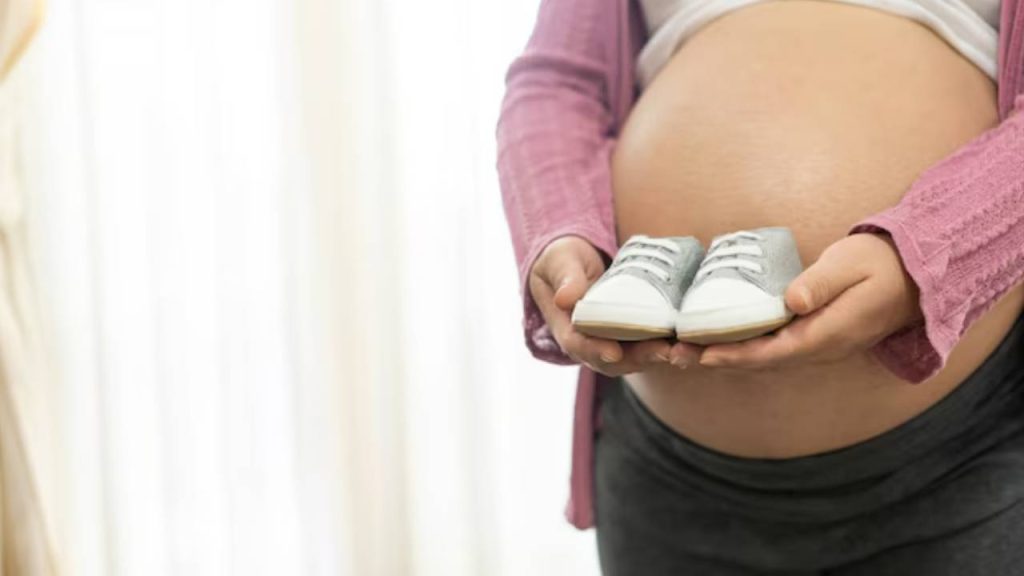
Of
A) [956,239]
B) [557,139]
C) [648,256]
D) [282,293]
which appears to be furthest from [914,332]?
[282,293]

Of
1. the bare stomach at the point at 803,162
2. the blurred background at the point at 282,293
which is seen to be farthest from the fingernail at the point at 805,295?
the blurred background at the point at 282,293

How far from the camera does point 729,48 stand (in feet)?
2.56

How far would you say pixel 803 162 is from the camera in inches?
27.3

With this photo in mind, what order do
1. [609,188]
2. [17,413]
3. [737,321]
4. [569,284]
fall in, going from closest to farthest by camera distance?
[737,321] < [569,284] < [609,188] < [17,413]

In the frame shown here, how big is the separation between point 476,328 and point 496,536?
10.7 inches

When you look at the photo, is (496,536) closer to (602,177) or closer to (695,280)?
(602,177)

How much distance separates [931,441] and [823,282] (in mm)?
208

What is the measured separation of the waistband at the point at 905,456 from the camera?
2.31ft

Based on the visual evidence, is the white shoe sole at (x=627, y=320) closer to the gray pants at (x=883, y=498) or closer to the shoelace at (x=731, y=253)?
the shoelace at (x=731, y=253)

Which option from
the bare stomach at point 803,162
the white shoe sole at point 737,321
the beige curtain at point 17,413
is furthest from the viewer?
the beige curtain at point 17,413

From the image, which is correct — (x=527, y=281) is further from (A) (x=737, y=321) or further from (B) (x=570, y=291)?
(A) (x=737, y=321)

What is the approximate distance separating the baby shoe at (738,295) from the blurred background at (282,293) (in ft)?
2.33

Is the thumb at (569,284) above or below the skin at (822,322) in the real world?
above

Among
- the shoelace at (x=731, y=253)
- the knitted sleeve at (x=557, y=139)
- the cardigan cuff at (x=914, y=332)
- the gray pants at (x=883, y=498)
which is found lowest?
the gray pants at (x=883, y=498)
